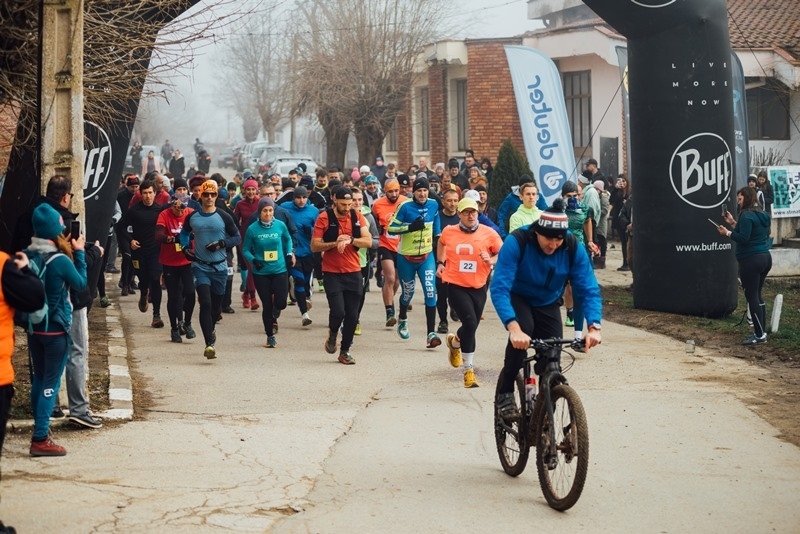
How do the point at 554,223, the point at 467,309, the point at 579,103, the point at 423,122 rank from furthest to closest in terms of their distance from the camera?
the point at 423,122 → the point at 579,103 → the point at 467,309 → the point at 554,223

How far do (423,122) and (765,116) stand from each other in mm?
13144

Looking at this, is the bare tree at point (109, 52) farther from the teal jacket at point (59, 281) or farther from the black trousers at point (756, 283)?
the black trousers at point (756, 283)

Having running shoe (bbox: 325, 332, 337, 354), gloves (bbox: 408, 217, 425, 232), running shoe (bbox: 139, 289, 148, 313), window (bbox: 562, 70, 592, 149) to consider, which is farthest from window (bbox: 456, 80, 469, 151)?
running shoe (bbox: 325, 332, 337, 354)

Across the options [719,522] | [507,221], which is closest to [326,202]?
[507,221]

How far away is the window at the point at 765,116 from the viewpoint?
32719 mm

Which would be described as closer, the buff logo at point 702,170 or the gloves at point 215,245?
the gloves at point 215,245

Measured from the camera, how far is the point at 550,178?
63.5 ft

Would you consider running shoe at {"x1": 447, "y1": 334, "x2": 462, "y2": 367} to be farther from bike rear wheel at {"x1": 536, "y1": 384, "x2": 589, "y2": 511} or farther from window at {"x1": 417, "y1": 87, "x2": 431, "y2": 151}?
window at {"x1": 417, "y1": 87, "x2": 431, "y2": 151}

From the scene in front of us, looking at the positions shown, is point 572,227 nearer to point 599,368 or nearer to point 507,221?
point 507,221

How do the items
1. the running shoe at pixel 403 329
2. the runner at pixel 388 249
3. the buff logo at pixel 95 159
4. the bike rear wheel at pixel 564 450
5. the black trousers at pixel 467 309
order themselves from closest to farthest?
the bike rear wheel at pixel 564 450, the black trousers at pixel 467 309, the buff logo at pixel 95 159, the running shoe at pixel 403 329, the runner at pixel 388 249

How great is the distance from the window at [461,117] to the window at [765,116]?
32.1ft

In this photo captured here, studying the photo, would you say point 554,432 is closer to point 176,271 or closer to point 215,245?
point 215,245

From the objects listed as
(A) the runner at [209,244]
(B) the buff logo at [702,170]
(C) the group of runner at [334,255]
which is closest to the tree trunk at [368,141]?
(C) the group of runner at [334,255]

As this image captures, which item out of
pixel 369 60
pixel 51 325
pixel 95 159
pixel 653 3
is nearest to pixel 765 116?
pixel 369 60
